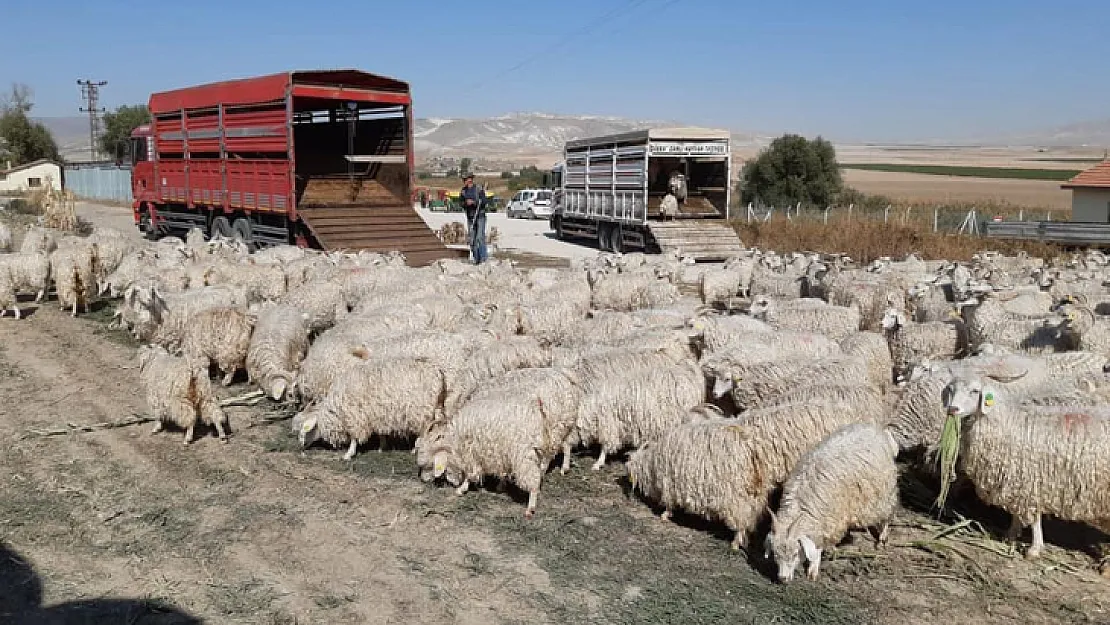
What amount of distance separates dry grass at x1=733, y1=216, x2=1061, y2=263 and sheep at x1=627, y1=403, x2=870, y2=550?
58.2ft

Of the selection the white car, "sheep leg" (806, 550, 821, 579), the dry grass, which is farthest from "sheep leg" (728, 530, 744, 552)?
the white car

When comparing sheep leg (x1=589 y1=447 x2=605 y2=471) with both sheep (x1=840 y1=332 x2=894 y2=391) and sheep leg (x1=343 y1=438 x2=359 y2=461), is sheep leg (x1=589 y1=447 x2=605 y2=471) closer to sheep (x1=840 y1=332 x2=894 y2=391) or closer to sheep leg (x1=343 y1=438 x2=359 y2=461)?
sheep leg (x1=343 y1=438 x2=359 y2=461)

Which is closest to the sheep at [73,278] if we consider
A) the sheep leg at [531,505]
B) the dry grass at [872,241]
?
the sheep leg at [531,505]

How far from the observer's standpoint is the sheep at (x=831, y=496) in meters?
5.48

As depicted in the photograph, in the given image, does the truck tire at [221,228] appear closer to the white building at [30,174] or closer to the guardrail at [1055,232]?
the guardrail at [1055,232]

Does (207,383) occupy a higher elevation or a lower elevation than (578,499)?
higher

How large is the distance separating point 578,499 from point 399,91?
46.8 ft

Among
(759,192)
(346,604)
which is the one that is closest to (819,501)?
(346,604)

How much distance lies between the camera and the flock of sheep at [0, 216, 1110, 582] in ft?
19.7

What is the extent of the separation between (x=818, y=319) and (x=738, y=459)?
4.72 metres

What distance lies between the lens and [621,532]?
6.39 meters

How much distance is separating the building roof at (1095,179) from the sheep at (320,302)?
86.9ft

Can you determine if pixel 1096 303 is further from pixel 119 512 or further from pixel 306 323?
pixel 119 512

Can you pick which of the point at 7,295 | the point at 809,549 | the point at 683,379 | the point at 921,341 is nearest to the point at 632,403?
the point at 683,379
